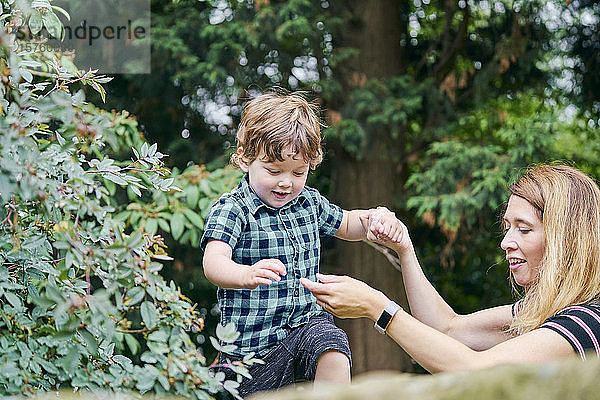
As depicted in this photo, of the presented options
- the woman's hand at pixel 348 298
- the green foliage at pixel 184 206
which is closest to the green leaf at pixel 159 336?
the woman's hand at pixel 348 298

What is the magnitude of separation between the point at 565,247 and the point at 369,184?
3260 millimetres

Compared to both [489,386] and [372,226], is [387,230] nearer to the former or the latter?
[372,226]

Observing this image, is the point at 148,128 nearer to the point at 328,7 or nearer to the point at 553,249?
the point at 328,7

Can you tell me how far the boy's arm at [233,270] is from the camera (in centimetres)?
163

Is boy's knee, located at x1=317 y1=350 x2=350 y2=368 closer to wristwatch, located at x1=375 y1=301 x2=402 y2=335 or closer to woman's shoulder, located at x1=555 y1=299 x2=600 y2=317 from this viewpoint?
wristwatch, located at x1=375 y1=301 x2=402 y2=335

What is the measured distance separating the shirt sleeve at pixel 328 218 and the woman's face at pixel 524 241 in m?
0.53

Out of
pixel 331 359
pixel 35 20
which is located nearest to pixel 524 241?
pixel 331 359

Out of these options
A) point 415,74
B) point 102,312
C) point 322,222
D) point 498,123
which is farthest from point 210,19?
point 102,312

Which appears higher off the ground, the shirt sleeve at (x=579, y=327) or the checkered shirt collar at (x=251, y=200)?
the checkered shirt collar at (x=251, y=200)

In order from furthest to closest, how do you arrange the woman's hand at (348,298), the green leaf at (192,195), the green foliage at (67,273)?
1. the green leaf at (192,195)
2. the woman's hand at (348,298)
3. the green foliage at (67,273)

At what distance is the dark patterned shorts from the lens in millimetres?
1922

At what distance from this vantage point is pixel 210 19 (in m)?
5.05

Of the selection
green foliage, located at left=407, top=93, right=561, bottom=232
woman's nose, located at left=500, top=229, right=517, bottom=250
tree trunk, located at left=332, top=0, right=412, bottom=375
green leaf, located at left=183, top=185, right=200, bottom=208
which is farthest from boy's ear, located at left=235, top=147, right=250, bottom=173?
tree trunk, located at left=332, top=0, right=412, bottom=375

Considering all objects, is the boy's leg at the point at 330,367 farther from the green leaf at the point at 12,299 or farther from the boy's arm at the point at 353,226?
the green leaf at the point at 12,299
